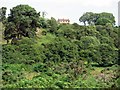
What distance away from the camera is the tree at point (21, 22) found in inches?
1298

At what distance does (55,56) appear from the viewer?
28625mm


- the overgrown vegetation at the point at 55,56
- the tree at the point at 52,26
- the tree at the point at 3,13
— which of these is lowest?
the overgrown vegetation at the point at 55,56

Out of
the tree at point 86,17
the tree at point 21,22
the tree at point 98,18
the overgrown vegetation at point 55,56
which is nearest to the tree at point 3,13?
the overgrown vegetation at point 55,56

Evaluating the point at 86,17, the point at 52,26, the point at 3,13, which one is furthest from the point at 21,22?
the point at 86,17

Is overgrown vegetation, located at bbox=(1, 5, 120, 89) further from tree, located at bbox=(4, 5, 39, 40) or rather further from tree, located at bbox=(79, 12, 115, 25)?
tree, located at bbox=(79, 12, 115, 25)

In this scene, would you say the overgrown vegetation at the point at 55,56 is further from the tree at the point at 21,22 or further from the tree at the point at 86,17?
the tree at the point at 86,17

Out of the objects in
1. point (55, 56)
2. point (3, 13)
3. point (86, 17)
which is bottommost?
point (55, 56)

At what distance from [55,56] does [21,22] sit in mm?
5892

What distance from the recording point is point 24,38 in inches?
1223

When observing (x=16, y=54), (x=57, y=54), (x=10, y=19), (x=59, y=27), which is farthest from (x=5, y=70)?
(x=59, y=27)

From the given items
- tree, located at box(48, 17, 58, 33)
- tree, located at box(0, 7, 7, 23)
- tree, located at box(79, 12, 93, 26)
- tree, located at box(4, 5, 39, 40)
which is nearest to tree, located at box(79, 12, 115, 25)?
tree, located at box(79, 12, 93, 26)

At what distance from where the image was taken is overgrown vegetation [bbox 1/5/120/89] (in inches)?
899

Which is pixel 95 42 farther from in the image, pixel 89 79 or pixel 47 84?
pixel 47 84

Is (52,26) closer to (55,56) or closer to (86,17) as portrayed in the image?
(55,56)
